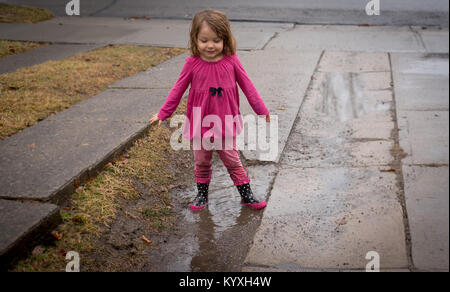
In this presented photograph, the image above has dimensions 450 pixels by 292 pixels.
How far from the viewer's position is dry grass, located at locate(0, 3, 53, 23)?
9.77 meters

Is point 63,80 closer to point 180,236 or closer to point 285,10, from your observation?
point 180,236

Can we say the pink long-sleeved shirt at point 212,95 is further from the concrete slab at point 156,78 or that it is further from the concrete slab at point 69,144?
the concrete slab at point 156,78

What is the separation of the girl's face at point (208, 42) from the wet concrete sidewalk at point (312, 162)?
1169mm

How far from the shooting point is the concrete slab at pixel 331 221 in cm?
303

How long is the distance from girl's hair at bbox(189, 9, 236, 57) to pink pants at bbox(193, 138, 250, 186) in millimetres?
650

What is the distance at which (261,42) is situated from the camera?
324 inches

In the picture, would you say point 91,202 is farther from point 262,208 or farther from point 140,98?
point 140,98

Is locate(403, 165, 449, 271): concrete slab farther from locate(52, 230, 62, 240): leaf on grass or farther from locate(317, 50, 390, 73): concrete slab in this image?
locate(317, 50, 390, 73): concrete slab

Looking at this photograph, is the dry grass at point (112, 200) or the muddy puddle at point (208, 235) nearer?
the dry grass at point (112, 200)

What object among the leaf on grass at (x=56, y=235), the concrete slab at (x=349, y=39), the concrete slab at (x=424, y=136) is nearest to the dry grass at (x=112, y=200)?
the leaf on grass at (x=56, y=235)

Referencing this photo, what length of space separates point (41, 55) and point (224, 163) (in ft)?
14.8

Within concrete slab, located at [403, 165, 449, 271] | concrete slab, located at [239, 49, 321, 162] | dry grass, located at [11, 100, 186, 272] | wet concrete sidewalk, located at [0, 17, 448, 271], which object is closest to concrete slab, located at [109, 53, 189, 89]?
wet concrete sidewalk, located at [0, 17, 448, 271]
